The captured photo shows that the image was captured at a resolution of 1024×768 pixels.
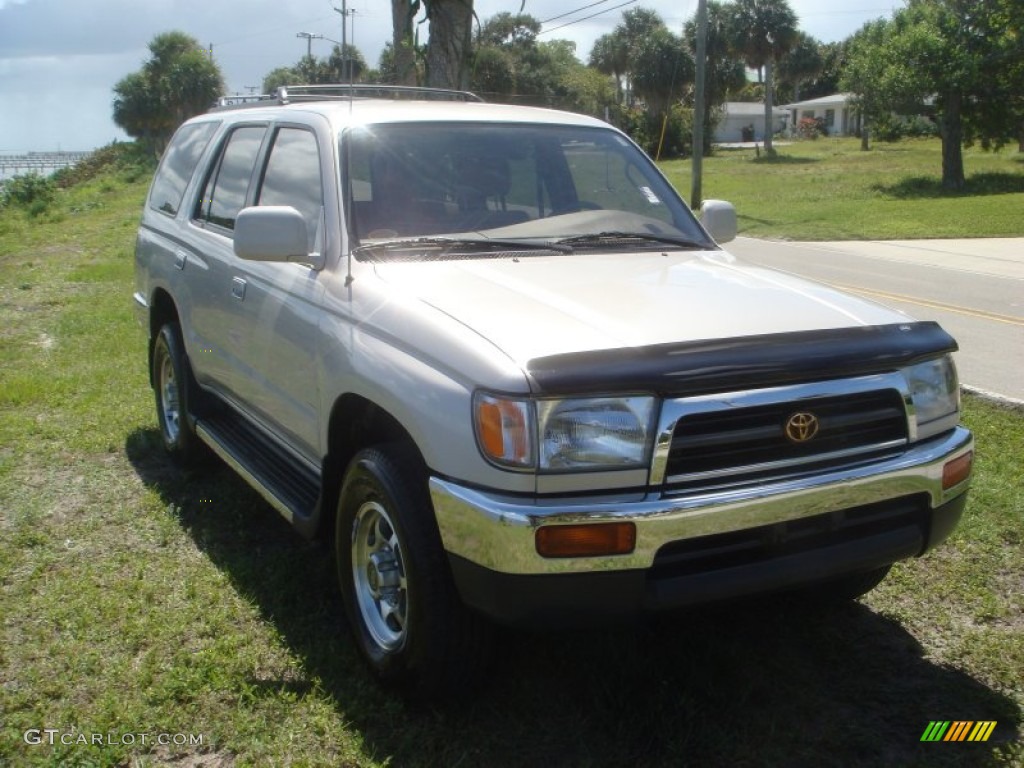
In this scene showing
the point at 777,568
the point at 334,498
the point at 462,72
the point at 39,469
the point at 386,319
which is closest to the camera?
the point at 777,568

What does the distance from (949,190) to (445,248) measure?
30.0 meters

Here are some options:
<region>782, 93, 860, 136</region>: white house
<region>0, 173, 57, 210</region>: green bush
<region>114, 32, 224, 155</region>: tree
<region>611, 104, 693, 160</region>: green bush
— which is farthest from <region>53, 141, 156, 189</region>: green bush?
<region>782, 93, 860, 136</region>: white house

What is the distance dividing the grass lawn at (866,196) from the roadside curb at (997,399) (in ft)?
45.2

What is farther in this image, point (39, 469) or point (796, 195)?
point (796, 195)

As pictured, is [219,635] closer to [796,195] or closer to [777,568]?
[777,568]

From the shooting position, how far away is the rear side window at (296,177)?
4133 millimetres

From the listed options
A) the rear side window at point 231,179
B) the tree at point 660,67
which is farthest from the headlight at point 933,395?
the tree at point 660,67

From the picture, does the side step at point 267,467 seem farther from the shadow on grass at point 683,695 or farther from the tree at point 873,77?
the tree at point 873,77

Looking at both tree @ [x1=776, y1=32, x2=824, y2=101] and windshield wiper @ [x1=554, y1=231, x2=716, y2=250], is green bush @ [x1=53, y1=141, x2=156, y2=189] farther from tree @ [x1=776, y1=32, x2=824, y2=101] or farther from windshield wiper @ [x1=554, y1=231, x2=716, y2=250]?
windshield wiper @ [x1=554, y1=231, x2=716, y2=250]

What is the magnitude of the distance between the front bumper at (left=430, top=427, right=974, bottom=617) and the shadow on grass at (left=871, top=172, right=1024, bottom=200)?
2767 cm

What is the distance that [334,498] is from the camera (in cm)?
388

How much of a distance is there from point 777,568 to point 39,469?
4.53m

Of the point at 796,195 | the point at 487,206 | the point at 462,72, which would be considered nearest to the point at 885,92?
the point at 796,195

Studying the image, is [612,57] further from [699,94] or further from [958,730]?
[958,730]
